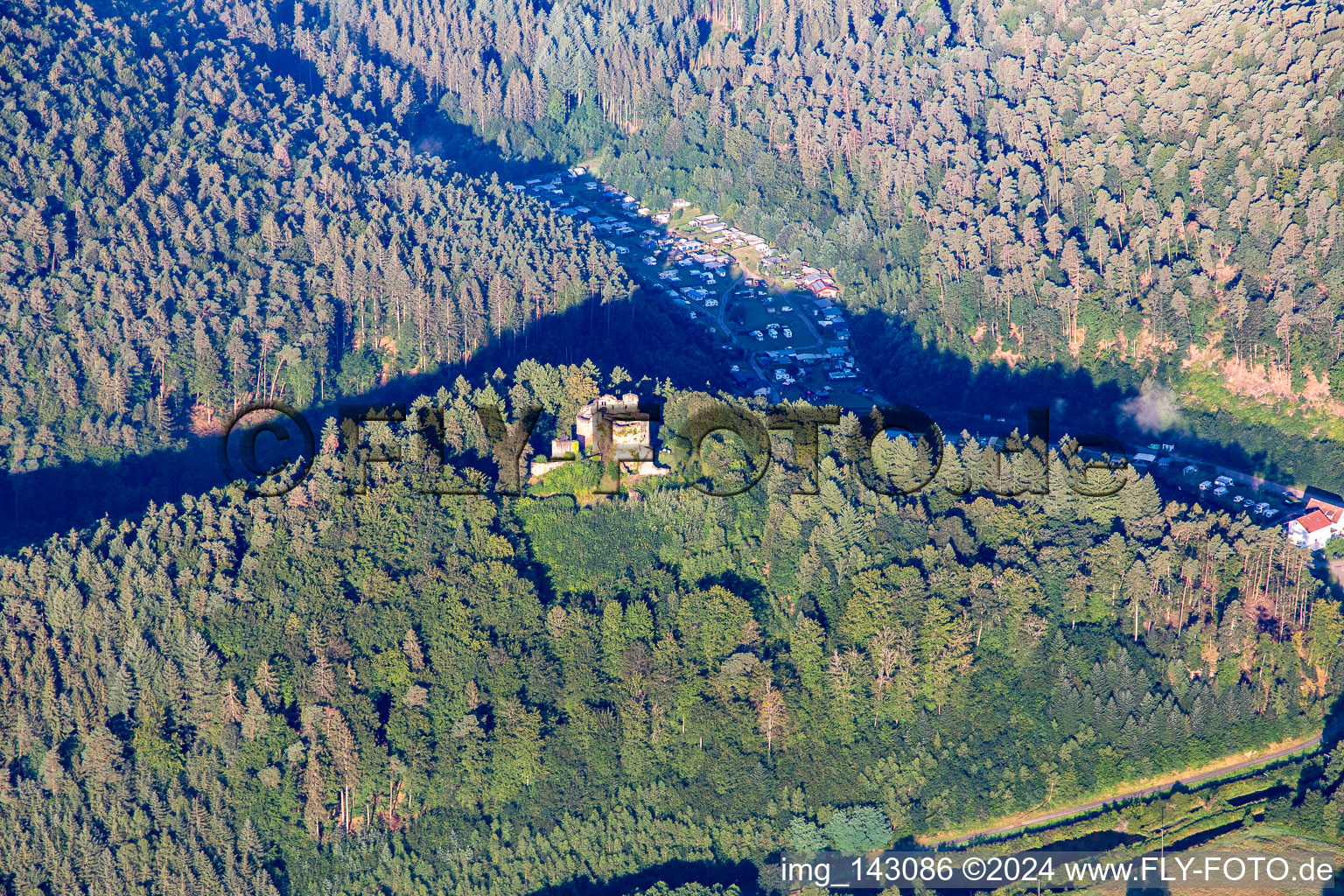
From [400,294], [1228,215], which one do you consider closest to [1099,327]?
[1228,215]

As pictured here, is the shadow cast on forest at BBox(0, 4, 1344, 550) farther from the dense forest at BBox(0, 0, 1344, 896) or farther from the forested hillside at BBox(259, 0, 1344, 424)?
the forested hillside at BBox(259, 0, 1344, 424)

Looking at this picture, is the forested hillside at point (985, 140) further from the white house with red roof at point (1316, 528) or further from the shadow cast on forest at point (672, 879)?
the shadow cast on forest at point (672, 879)

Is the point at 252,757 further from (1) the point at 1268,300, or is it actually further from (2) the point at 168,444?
(1) the point at 1268,300

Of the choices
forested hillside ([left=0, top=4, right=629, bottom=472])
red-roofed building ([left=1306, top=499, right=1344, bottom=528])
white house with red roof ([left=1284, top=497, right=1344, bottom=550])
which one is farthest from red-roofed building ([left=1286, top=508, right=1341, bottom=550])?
forested hillside ([left=0, top=4, right=629, bottom=472])

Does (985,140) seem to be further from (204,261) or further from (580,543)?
(580,543)

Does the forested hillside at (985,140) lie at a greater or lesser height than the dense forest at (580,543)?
greater

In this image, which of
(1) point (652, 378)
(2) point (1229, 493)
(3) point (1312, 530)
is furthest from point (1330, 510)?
(1) point (652, 378)

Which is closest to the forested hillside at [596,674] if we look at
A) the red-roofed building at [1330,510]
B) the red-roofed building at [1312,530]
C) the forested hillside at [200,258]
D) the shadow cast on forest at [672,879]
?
the shadow cast on forest at [672,879]
